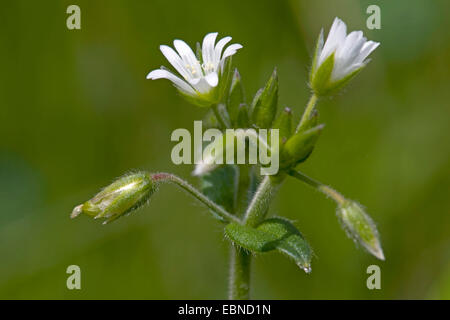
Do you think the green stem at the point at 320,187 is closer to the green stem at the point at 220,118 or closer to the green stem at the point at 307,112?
the green stem at the point at 307,112

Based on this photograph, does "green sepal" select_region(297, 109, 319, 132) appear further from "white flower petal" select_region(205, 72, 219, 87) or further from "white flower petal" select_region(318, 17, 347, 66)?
"white flower petal" select_region(205, 72, 219, 87)

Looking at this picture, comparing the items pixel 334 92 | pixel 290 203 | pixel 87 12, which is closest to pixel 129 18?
pixel 87 12

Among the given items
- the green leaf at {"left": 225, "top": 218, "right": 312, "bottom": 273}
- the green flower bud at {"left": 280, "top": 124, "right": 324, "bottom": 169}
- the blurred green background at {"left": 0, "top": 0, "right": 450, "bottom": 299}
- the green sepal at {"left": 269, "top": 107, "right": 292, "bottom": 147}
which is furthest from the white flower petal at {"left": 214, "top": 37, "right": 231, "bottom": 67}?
the blurred green background at {"left": 0, "top": 0, "right": 450, "bottom": 299}

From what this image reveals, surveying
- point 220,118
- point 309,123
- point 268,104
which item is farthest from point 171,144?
point 309,123

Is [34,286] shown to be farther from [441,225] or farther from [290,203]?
[441,225]

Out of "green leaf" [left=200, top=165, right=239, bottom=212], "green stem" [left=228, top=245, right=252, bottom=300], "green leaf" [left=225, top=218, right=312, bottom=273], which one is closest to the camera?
"green leaf" [left=225, top=218, right=312, bottom=273]
